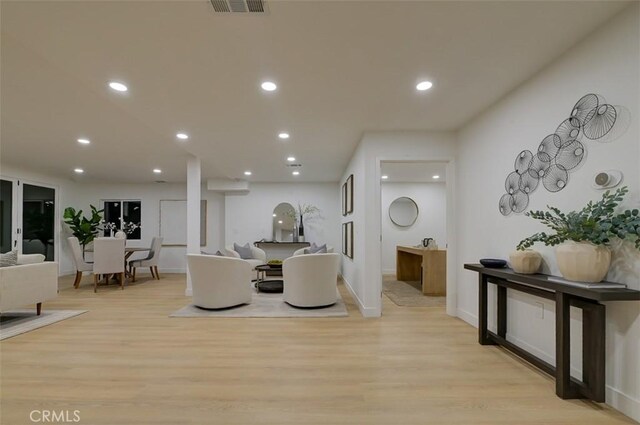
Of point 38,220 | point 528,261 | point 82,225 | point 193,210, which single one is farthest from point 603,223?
point 38,220

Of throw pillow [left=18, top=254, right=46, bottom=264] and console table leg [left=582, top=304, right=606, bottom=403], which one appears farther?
throw pillow [left=18, top=254, right=46, bottom=264]

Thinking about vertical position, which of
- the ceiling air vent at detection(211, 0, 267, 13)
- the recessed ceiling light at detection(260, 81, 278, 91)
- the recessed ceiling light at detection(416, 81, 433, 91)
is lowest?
the recessed ceiling light at detection(260, 81, 278, 91)

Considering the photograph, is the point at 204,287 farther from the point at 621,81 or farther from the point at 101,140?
the point at 621,81

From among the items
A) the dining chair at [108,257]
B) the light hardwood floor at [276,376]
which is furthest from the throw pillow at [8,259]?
the dining chair at [108,257]

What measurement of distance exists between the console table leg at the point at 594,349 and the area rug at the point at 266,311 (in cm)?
261

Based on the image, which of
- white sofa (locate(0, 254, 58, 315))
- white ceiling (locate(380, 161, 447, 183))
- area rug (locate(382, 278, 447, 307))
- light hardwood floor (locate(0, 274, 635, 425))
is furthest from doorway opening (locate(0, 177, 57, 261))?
white ceiling (locate(380, 161, 447, 183))

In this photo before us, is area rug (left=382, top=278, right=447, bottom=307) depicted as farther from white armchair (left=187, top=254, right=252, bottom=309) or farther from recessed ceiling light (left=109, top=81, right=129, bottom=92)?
recessed ceiling light (left=109, top=81, right=129, bottom=92)

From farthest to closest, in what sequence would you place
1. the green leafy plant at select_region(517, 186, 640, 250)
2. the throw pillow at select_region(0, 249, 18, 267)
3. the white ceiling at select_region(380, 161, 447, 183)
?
1. the white ceiling at select_region(380, 161, 447, 183)
2. the throw pillow at select_region(0, 249, 18, 267)
3. the green leafy plant at select_region(517, 186, 640, 250)

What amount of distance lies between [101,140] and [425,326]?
17.6 ft

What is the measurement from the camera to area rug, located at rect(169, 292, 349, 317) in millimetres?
4273

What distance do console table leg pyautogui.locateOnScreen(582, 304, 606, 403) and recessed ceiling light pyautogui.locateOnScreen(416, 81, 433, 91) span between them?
213cm

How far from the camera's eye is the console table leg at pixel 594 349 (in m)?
2.03

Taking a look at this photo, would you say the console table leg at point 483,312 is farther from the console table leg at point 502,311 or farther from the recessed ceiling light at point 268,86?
the recessed ceiling light at point 268,86

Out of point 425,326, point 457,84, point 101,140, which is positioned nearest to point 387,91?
point 457,84
